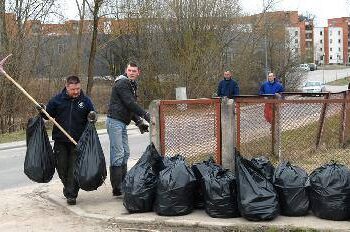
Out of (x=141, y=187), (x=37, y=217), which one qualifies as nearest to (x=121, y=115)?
(x=141, y=187)

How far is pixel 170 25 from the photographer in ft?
105

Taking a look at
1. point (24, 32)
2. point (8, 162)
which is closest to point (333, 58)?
point (24, 32)

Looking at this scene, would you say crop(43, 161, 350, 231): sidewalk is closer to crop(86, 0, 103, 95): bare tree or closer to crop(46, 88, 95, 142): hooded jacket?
crop(46, 88, 95, 142): hooded jacket

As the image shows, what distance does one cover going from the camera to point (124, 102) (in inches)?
283

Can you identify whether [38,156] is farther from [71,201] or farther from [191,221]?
[191,221]

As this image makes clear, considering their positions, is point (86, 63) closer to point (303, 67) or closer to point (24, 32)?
point (24, 32)

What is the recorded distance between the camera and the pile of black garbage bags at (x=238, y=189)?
231 inches

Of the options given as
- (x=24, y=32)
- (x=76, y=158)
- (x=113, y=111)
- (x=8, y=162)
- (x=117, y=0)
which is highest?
(x=117, y=0)

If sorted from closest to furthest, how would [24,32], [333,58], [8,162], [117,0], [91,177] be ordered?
[91,177], [8,162], [24,32], [117,0], [333,58]

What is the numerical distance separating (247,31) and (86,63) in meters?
10.8

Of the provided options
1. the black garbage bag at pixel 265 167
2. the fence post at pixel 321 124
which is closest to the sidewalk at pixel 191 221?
the black garbage bag at pixel 265 167

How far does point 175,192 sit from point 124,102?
1526mm

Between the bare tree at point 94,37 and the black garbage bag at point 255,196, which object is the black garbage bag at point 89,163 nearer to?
the black garbage bag at point 255,196

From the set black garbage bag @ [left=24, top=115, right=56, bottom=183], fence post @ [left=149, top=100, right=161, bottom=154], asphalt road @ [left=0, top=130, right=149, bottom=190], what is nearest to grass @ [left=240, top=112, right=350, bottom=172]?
fence post @ [left=149, top=100, right=161, bottom=154]
